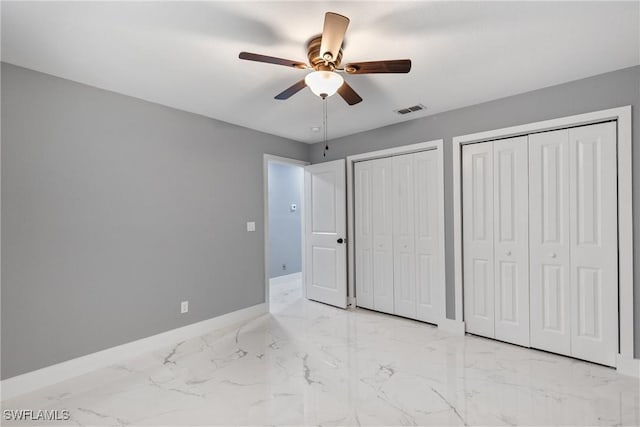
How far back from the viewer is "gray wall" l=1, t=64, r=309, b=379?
225cm

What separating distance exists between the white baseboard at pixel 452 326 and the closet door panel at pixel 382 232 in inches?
26.2

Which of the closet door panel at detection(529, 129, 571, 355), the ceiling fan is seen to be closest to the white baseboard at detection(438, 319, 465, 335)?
the closet door panel at detection(529, 129, 571, 355)

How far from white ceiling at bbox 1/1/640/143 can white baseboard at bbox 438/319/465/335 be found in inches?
90.5

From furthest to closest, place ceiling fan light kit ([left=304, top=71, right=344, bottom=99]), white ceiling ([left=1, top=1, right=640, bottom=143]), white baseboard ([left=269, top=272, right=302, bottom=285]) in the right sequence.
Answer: white baseboard ([left=269, top=272, right=302, bottom=285]) < ceiling fan light kit ([left=304, top=71, right=344, bottom=99]) < white ceiling ([left=1, top=1, right=640, bottom=143])

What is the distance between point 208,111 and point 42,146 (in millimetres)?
1429

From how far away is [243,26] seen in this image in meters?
1.83

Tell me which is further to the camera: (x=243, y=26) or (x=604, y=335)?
(x=604, y=335)

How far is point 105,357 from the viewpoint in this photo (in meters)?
2.62

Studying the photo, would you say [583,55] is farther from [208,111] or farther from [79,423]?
[79,423]

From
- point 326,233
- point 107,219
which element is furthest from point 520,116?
point 107,219

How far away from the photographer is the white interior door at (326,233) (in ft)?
13.7

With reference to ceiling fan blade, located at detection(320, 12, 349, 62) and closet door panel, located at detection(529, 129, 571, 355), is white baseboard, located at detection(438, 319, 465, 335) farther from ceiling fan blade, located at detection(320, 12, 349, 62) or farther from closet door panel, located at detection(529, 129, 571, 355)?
ceiling fan blade, located at detection(320, 12, 349, 62)

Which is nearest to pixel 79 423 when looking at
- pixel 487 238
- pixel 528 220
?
pixel 487 238

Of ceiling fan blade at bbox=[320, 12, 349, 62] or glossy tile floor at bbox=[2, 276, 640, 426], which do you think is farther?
glossy tile floor at bbox=[2, 276, 640, 426]
